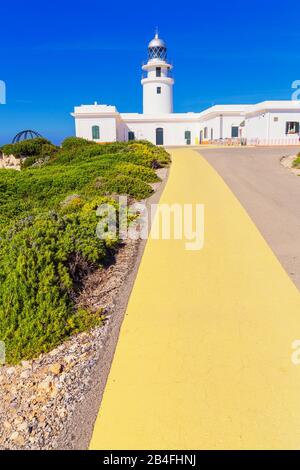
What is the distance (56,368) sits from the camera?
11.4 feet

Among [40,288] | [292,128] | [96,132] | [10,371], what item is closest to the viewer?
[10,371]

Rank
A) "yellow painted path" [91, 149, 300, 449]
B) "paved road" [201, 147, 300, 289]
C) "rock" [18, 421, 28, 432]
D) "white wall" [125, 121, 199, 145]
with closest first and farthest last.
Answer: "yellow painted path" [91, 149, 300, 449] → "rock" [18, 421, 28, 432] → "paved road" [201, 147, 300, 289] → "white wall" [125, 121, 199, 145]

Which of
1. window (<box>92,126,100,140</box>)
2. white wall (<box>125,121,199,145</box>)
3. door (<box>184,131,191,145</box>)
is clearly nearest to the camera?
window (<box>92,126,100,140</box>)

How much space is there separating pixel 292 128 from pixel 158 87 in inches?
766

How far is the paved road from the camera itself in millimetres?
6503

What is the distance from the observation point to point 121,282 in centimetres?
522

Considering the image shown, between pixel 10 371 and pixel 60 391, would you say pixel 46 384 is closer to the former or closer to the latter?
pixel 60 391

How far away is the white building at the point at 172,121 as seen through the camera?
111ft

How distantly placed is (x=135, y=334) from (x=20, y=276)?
1.39 metres

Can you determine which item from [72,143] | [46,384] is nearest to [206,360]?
[46,384]

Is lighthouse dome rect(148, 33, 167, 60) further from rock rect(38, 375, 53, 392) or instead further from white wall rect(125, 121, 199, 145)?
rock rect(38, 375, 53, 392)

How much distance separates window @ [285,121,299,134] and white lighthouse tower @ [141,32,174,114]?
17.6m

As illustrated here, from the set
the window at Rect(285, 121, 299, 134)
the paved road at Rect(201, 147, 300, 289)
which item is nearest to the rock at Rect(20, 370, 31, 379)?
the paved road at Rect(201, 147, 300, 289)

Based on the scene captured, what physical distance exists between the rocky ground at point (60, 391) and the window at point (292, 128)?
33.5m
